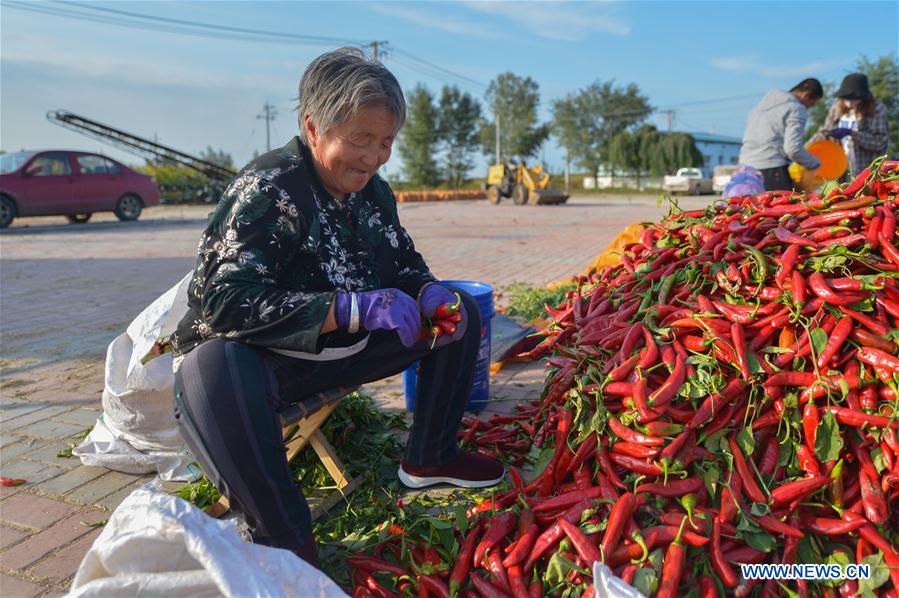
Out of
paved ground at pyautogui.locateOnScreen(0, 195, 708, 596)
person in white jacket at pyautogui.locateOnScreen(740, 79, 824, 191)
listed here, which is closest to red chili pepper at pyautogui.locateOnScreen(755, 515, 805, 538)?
paved ground at pyautogui.locateOnScreen(0, 195, 708, 596)

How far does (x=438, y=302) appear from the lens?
262 cm

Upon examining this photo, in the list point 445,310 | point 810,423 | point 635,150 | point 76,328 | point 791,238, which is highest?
point 635,150

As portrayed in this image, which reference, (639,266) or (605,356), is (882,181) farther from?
(605,356)

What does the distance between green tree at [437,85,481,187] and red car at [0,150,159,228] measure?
39.3 m

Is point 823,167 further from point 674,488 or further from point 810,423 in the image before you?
point 674,488

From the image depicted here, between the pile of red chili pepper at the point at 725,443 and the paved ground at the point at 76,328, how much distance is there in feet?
4.36

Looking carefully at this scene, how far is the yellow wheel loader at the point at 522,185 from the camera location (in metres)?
23.7

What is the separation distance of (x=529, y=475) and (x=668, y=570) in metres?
1.11

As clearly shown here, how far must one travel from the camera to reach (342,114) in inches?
86.0

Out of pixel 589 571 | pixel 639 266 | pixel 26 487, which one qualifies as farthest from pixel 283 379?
pixel 639 266

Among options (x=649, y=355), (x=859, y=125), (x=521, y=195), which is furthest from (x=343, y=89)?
(x=521, y=195)

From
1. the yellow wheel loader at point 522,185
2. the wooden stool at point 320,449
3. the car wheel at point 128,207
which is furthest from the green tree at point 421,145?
the wooden stool at point 320,449

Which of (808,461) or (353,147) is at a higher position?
(353,147)

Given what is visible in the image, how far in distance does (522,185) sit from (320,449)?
73.6ft
